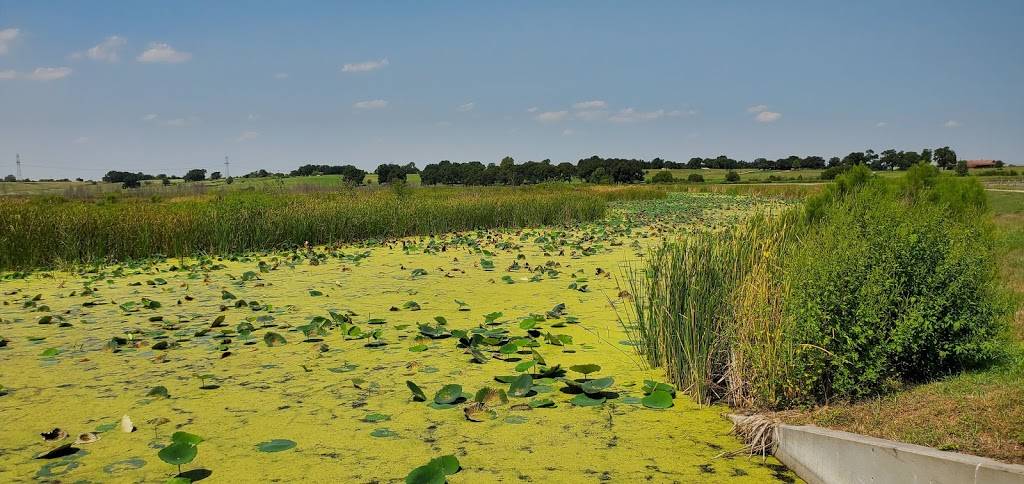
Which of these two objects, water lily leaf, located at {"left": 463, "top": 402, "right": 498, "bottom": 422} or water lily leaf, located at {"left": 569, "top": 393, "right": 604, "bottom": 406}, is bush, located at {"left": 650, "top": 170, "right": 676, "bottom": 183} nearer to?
water lily leaf, located at {"left": 569, "top": 393, "right": 604, "bottom": 406}

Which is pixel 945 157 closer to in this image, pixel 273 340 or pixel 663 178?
pixel 663 178

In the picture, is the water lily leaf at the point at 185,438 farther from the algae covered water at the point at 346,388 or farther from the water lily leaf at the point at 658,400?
the water lily leaf at the point at 658,400

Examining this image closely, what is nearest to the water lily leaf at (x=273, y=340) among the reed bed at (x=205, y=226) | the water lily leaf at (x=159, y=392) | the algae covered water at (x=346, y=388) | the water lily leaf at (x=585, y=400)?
the algae covered water at (x=346, y=388)

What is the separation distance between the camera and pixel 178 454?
3.24 metres

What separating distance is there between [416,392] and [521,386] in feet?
2.13

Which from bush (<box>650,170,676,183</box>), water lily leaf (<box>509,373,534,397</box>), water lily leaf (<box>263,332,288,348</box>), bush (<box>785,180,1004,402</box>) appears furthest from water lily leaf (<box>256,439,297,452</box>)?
bush (<box>650,170,676,183</box>)

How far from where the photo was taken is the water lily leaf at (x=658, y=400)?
406 cm

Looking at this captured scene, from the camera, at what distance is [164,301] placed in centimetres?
794

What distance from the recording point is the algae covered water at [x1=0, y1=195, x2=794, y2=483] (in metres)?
3.37

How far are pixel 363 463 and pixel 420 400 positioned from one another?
921 millimetres

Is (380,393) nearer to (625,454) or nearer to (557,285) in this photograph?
(625,454)

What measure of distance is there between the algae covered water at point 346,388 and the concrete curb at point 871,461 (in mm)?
152

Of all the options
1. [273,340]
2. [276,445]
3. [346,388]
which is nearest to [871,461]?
[276,445]

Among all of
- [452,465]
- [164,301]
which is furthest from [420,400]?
[164,301]
